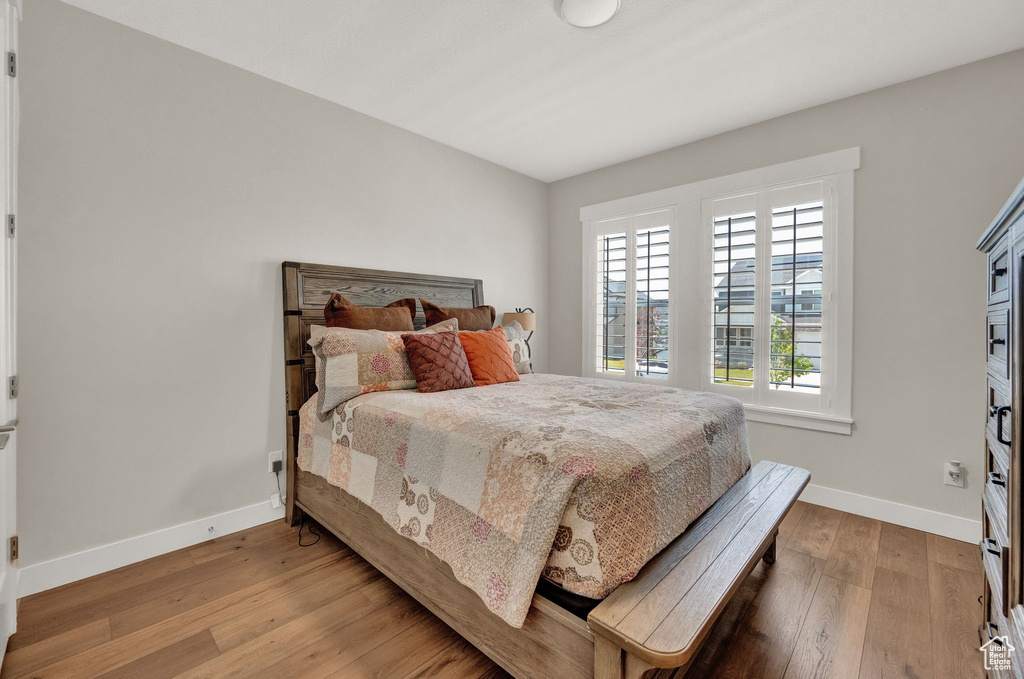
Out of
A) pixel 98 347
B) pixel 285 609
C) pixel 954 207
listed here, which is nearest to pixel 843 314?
pixel 954 207

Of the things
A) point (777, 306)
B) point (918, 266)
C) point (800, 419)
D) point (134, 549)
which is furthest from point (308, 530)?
point (918, 266)

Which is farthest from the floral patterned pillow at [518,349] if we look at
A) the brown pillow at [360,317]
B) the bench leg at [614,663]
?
the bench leg at [614,663]

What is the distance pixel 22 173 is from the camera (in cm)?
178

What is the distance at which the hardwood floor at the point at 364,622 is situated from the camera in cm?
143

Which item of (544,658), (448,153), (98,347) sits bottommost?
(544,658)

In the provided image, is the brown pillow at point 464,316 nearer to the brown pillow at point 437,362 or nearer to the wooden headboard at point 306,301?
the wooden headboard at point 306,301

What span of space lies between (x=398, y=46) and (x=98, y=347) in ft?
6.41

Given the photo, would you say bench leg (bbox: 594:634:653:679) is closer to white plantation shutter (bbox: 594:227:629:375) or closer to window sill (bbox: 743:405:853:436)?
window sill (bbox: 743:405:853:436)

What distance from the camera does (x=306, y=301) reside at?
8.36 ft

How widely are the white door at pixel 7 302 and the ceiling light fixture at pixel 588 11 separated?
6.46ft

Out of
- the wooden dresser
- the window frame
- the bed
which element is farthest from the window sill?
the wooden dresser

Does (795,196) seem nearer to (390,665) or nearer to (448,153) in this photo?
(448,153)

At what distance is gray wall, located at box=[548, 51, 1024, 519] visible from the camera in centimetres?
223

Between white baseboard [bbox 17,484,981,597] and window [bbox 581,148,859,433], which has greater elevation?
window [bbox 581,148,859,433]
